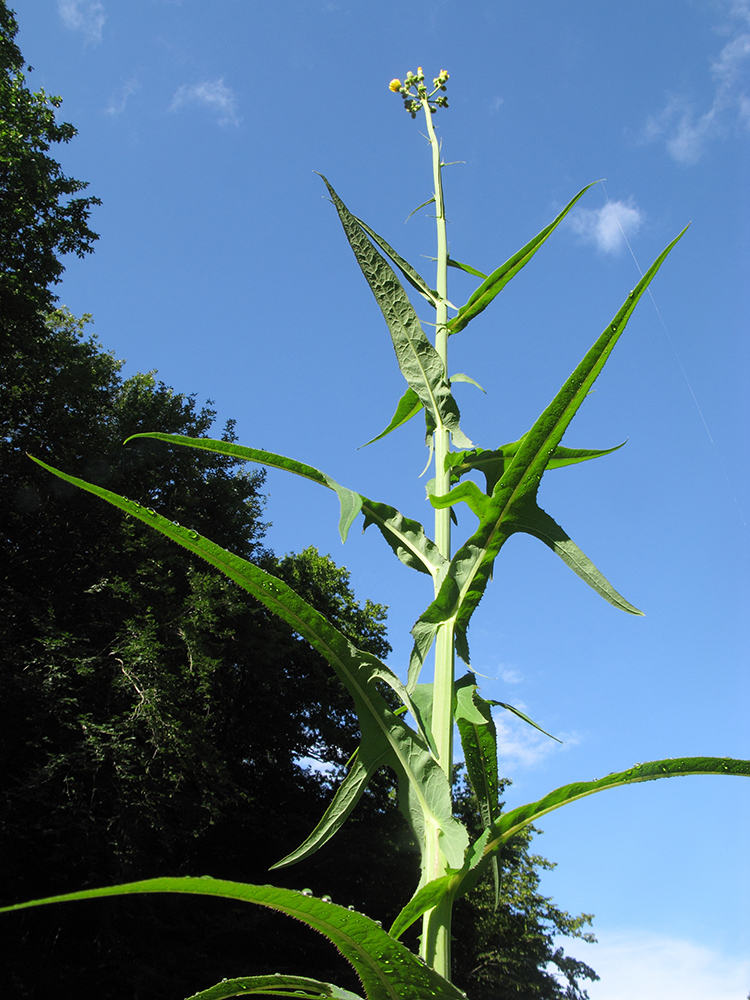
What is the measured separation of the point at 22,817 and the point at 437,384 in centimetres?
1233

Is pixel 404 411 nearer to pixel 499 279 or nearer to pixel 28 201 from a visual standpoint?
pixel 499 279

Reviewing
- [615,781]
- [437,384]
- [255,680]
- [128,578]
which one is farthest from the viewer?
[255,680]

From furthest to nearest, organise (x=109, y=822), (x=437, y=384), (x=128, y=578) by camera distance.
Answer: (x=128, y=578) < (x=109, y=822) < (x=437, y=384)

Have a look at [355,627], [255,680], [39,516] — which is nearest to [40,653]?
[39,516]

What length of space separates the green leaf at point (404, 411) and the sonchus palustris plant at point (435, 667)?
0.31ft

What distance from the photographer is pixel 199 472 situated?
16875 millimetres

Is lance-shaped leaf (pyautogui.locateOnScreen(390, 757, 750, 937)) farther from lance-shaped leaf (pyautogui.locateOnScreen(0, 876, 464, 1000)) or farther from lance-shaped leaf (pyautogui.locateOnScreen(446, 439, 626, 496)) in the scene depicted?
lance-shaped leaf (pyautogui.locateOnScreen(446, 439, 626, 496))

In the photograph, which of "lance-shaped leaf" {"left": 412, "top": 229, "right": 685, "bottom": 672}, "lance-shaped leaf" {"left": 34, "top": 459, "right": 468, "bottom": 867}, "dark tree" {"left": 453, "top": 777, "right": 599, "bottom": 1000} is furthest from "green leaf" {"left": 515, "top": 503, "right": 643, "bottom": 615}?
"dark tree" {"left": 453, "top": 777, "right": 599, "bottom": 1000}

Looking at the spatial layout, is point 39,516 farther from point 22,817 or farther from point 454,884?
point 454,884

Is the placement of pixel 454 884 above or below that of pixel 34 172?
below

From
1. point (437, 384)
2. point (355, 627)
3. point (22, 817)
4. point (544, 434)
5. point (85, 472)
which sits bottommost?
point (22, 817)

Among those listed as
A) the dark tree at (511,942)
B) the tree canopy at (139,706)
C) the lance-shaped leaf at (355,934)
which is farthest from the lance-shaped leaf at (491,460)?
the dark tree at (511,942)

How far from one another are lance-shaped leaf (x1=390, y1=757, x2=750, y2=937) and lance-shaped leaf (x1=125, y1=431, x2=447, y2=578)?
44 centimetres

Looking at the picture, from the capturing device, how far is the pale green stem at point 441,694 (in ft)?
2.88
